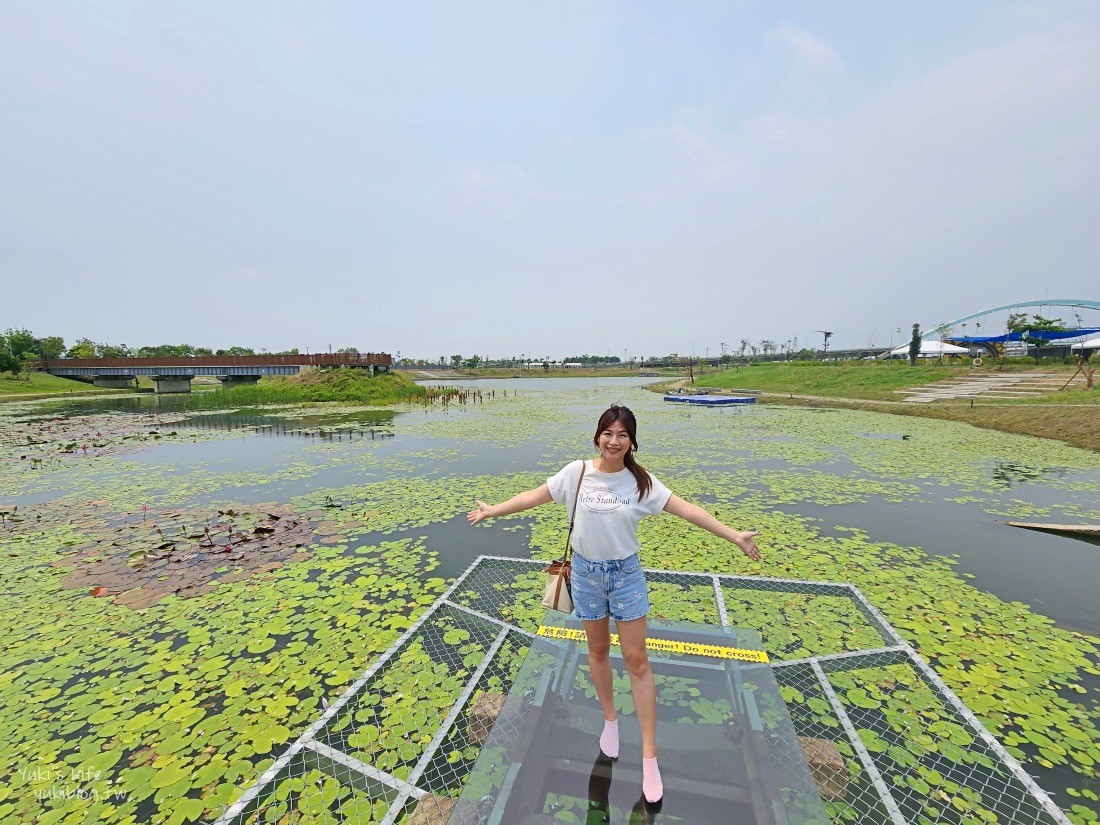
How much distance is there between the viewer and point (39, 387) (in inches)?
1860

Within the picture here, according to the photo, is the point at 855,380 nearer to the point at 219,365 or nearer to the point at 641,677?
the point at 641,677

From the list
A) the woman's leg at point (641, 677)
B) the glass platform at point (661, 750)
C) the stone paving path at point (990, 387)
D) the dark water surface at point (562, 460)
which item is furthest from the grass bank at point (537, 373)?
the woman's leg at point (641, 677)

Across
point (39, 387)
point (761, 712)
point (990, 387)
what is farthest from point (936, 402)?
point (39, 387)

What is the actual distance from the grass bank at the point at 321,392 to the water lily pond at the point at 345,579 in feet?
75.3

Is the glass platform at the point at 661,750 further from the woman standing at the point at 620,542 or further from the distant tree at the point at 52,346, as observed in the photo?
the distant tree at the point at 52,346

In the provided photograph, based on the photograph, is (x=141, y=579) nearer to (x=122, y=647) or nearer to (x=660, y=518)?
(x=122, y=647)

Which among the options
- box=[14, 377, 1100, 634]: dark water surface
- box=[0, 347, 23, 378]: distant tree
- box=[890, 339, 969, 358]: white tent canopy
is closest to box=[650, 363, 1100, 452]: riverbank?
box=[14, 377, 1100, 634]: dark water surface

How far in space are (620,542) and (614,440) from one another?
0.59m

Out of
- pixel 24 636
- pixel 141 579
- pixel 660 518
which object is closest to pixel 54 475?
pixel 141 579

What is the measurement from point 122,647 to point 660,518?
306 inches

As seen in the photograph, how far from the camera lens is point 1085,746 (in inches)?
124

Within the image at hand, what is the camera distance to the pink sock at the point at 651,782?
240 cm

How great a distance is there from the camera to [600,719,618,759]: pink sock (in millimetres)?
2693

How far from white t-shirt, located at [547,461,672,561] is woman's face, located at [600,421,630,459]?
0.14 metres
